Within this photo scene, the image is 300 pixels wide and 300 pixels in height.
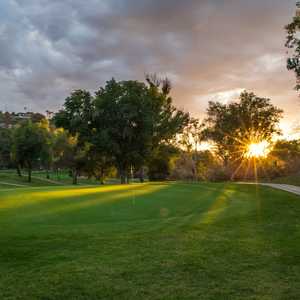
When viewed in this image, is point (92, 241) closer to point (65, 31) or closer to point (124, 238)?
point (124, 238)

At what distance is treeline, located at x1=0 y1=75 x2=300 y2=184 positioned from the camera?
44.7m

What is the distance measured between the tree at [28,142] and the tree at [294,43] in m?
40.4

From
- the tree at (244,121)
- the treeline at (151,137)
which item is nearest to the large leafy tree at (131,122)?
the treeline at (151,137)

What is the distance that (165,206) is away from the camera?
11867 mm

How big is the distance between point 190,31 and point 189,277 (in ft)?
58.2

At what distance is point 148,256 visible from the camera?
5.69 meters

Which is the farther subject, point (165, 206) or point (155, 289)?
point (165, 206)

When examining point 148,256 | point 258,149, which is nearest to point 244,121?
point 258,149

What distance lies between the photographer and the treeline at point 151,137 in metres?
44.7

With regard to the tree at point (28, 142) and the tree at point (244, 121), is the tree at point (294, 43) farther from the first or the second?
the tree at point (28, 142)

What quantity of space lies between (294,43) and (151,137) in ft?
87.0

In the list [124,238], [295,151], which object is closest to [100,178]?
[295,151]

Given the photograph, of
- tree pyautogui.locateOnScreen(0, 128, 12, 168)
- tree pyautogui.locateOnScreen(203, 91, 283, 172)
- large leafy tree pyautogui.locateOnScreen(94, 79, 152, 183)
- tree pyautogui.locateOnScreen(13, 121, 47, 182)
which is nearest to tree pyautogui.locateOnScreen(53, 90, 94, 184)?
large leafy tree pyautogui.locateOnScreen(94, 79, 152, 183)

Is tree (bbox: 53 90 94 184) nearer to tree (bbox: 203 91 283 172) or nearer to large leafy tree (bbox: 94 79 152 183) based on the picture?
large leafy tree (bbox: 94 79 152 183)
